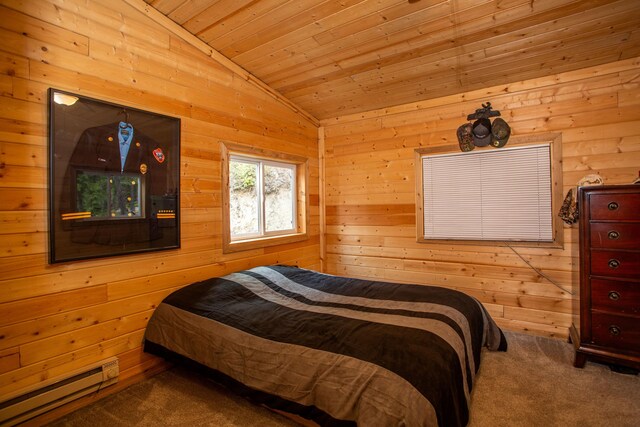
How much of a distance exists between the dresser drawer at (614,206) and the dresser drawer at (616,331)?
0.69m

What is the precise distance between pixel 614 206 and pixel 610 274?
47cm

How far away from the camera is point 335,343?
5.27 ft

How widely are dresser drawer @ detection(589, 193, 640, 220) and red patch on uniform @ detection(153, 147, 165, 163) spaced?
3.12 m

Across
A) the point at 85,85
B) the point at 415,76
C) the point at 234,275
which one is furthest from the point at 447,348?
the point at 85,85

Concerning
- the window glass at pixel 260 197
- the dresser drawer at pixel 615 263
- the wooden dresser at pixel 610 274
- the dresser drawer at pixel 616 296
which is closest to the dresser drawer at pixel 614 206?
the wooden dresser at pixel 610 274

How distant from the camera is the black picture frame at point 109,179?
1886 mm

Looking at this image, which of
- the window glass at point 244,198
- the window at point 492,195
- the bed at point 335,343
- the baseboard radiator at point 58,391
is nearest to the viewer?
the bed at point 335,343

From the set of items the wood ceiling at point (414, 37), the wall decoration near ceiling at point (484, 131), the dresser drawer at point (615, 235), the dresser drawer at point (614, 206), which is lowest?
the dresser drawer at point (615, 235)

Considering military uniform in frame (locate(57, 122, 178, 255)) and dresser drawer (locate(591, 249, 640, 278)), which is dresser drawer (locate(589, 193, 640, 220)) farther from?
military uniform in frame (locate(57, 122, 178, 255))

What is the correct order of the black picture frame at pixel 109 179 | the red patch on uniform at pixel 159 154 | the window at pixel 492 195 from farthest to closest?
the window at pixel 492 195, the red patch on uniform at pixel 159 154, the black picture frame at pixel 109 179

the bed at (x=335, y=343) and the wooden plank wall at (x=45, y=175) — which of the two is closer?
the bed at (x=335, y=343)

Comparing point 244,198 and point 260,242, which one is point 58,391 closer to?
point 260,242

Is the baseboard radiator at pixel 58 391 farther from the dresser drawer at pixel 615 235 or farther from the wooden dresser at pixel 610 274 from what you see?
the dresser drawer at pixel 615 235

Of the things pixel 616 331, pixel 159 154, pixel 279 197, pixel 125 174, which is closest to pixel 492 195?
pixel 616 331
